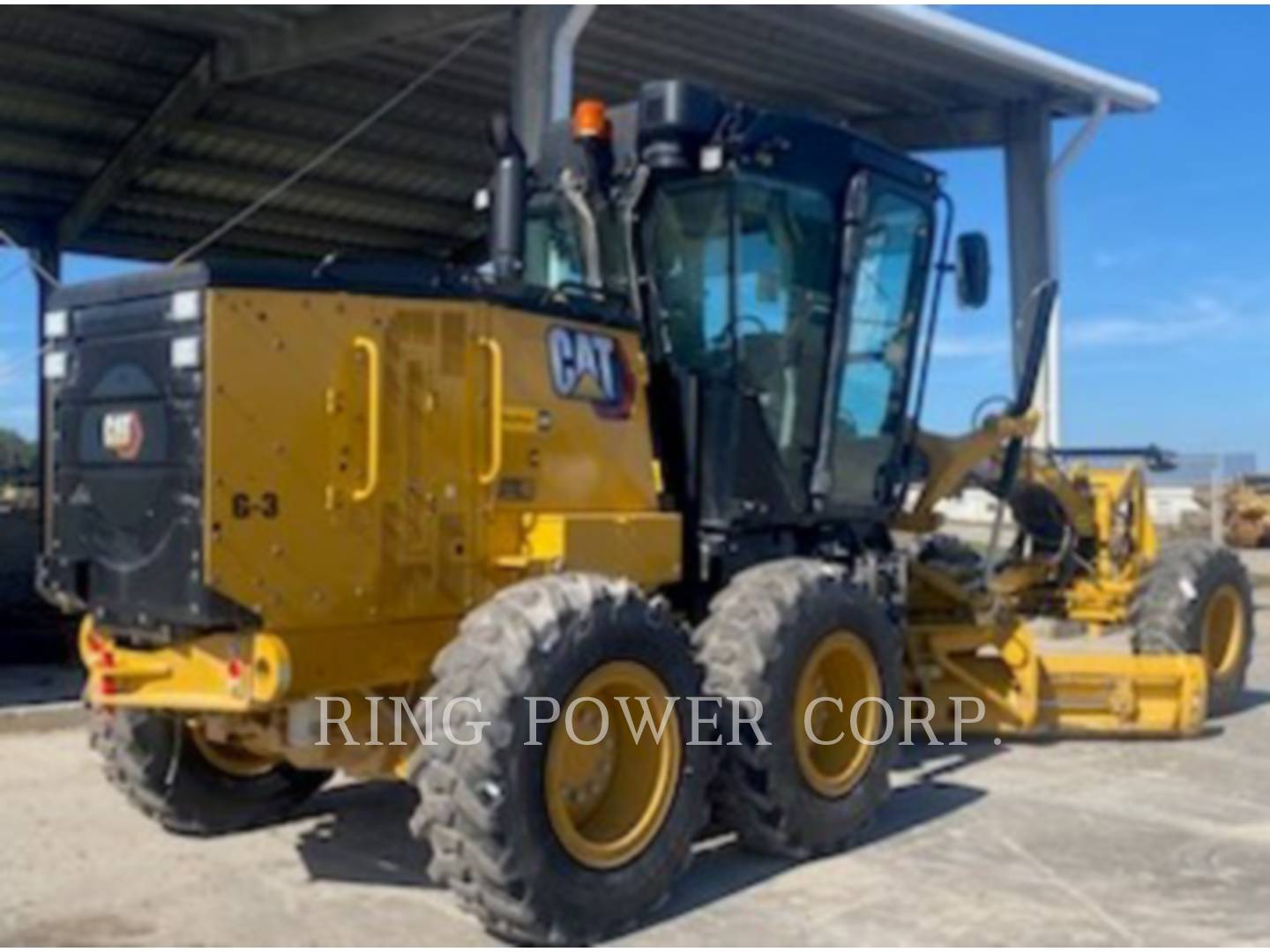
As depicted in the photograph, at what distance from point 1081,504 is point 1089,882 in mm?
4763

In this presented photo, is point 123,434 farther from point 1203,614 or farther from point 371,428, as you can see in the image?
point 1203,614

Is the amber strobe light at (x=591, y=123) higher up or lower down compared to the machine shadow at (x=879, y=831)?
higher up

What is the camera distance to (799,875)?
19.4ft

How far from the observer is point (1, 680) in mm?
11289

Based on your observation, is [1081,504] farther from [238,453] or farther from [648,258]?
[238,453]

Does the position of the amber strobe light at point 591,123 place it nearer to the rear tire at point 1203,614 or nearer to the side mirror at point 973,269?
the side mirror at point 973,269

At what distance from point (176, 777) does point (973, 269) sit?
14.4ft

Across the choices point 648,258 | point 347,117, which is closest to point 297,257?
point 347,117

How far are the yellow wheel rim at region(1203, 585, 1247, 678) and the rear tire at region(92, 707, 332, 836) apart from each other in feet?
20.4

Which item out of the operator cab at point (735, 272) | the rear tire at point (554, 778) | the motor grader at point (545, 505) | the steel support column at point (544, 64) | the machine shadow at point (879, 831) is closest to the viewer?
the rear tire at point (554, 778)

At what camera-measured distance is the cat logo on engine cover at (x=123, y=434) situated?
523cm

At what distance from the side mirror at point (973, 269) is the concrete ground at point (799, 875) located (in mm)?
2429

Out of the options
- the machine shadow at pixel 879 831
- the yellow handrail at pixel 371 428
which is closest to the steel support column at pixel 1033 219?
the machine shadow at pixel 879 831

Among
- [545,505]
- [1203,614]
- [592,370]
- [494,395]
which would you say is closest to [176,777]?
[545,505]
